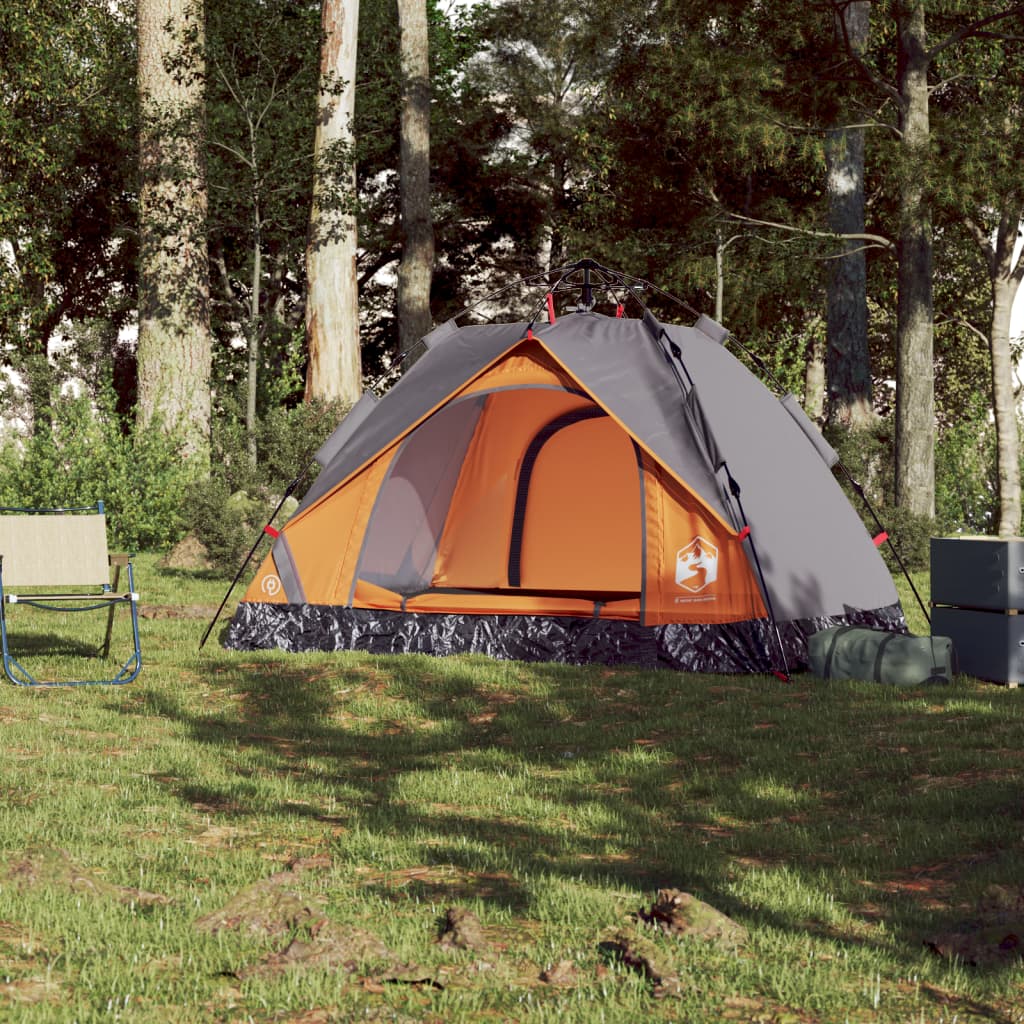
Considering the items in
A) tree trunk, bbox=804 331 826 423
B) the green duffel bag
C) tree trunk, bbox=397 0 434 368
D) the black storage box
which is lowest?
the green duffel bag

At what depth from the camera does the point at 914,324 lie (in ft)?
52.4

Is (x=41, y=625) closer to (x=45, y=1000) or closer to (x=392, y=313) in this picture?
(x=45, y=1000)

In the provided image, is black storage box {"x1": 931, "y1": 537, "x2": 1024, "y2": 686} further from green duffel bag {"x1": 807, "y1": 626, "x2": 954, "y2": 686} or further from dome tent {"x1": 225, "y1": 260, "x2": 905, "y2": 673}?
dome tent {"x1": 225, "y1": 260, "x2": 905, "y2": 673}

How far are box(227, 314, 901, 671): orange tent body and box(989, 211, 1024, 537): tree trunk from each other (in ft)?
27.5

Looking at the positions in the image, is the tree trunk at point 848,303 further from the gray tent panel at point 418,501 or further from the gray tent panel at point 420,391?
the gray tent panel at point 420,391

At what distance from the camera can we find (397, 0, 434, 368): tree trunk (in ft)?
72.8

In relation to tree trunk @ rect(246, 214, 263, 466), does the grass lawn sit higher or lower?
lower

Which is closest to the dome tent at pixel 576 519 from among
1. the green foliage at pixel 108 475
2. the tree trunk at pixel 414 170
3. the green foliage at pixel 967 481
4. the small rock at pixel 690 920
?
the small rock at pixel 690 920

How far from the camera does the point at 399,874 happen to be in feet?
15.5

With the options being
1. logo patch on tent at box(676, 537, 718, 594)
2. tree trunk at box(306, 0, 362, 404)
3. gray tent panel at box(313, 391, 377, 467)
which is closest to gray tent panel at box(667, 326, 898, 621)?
logo patch on tent at box(676, 537, 718, 594)

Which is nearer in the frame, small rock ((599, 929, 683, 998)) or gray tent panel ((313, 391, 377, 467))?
small rock ((599, 929, 683, 998))

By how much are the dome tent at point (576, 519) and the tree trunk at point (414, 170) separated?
11.7 meters

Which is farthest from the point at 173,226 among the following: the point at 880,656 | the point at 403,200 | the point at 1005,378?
the point at 880,656

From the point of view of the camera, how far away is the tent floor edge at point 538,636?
28.7 ft
